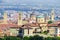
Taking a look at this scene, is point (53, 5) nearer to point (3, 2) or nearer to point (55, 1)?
point (55, 1)

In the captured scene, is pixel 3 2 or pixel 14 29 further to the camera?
pixel 3 2

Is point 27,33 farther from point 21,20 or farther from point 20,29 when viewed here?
point 21,20

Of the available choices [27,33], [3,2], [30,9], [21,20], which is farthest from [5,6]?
[27,33]

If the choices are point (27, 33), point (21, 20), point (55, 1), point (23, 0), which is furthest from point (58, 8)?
point (27, 33)

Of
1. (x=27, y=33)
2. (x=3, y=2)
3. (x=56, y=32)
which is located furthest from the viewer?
(x=3, y=2)

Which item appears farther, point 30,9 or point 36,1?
point 36,1

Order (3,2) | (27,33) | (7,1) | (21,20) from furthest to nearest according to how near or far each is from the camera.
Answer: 1. (7,1)
2. (3,2)
3. (21,20)
4. (27,33)

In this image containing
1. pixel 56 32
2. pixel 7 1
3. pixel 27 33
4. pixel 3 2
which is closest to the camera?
pixel 27 33

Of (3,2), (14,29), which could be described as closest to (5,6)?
(3,2)

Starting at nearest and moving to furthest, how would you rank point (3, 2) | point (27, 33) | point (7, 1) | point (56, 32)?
point (27, 33) < point (56, 32) < point (3, 2) < point (7, 1)
